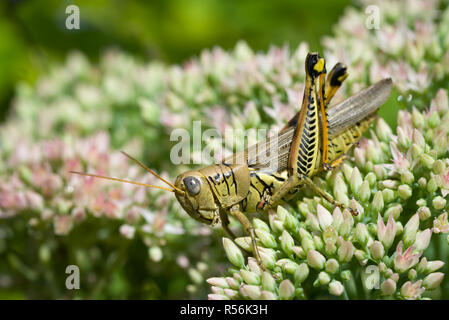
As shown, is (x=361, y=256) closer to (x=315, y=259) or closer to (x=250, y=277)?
(x=315, y=259)

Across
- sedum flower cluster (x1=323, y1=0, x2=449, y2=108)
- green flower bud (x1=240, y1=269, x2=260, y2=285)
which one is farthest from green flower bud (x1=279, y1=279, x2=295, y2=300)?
sedum flower cluster (x1=323, y1=0, x2=449, y2=108)

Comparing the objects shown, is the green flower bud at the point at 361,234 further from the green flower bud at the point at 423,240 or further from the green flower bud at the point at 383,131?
the green flower bud at the point at 383,131

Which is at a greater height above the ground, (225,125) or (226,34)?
(226,34)

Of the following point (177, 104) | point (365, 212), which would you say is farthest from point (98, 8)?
point (365, 212)

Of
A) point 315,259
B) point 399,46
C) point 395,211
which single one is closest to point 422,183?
point 395,211

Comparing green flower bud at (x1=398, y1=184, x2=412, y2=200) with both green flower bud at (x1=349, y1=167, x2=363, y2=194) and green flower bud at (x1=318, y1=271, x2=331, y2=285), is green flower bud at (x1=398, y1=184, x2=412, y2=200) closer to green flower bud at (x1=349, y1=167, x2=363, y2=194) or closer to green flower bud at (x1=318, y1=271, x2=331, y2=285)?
green flower bud at (x1=349, y1=167, x2=363, y2=194)

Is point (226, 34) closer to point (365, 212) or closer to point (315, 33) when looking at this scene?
point (315, 33)
